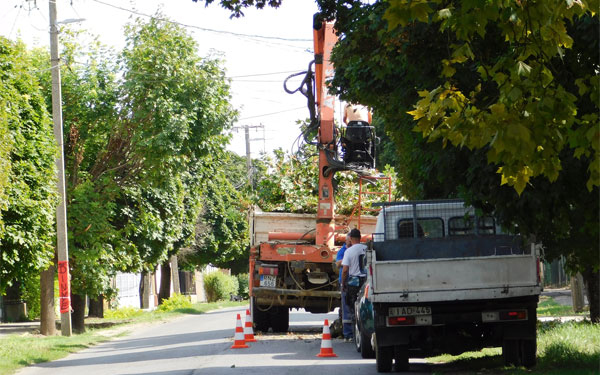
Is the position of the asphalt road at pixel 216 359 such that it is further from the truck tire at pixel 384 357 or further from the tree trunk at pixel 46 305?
the tree trunk at pixel 46 305

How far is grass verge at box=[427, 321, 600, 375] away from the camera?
35.3 ft

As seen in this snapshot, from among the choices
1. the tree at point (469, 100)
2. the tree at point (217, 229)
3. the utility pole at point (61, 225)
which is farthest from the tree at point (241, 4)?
the tree at point (217, 229)

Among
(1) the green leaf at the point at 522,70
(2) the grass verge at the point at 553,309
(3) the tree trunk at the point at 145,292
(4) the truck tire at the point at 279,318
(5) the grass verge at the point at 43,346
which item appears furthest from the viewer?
(3) the tree trunk at the point at 145,292

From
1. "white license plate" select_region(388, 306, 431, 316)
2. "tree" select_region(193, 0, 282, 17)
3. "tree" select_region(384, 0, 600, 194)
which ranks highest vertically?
"tree" select_region(193, 0, 282, 17)

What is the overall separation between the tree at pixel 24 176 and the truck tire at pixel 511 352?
1001 centimetres

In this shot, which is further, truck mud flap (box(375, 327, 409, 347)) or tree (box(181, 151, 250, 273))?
tree (box(181, 151, 250, 273))

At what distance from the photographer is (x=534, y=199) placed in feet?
32.8

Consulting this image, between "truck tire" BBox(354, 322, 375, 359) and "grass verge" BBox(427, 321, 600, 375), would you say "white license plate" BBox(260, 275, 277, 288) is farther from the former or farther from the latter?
"grass verge" BBox(427, 321, 600, 375)

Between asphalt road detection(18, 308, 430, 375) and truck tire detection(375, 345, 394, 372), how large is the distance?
0.24 meters

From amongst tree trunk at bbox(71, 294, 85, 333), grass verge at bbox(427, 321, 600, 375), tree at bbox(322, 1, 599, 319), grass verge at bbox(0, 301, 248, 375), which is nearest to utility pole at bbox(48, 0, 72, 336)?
grass verge at bbox(0, 301, 248, 375)

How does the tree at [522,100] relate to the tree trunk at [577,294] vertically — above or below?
above

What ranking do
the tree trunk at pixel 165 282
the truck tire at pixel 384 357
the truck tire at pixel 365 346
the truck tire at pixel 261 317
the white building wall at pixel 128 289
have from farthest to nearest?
the tree trunk at pixel 165 282, the white building wall at pixel 128 289, the truck tire at pixel 261 317, the truck tire at pixel 365 346, the truck tire at pixel 384 357

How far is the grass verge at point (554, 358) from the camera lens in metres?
10.8

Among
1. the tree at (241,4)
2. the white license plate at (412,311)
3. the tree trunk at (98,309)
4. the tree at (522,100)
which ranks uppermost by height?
the tree at (241,4)
